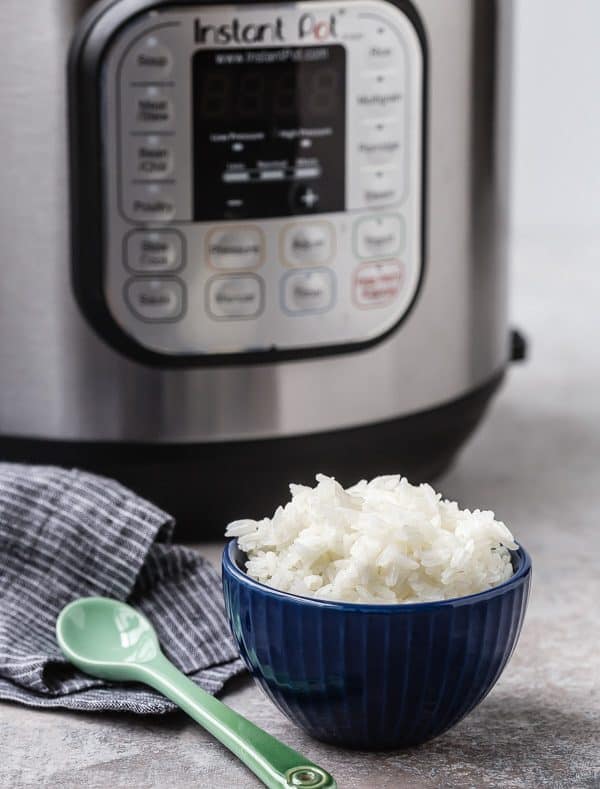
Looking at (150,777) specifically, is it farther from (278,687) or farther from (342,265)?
(342,265)

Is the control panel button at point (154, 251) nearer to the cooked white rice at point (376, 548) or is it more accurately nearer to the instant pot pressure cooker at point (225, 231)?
the instant pot pressure cooker at point (225, 231)

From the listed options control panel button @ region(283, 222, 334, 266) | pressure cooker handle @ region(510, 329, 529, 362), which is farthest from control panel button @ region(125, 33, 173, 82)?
pressure cooker handle @ region(510, 329, 529, 362)

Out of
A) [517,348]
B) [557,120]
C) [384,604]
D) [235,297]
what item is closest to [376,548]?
[384,604]

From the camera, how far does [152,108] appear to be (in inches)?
28.5

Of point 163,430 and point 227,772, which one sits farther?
point 163,430

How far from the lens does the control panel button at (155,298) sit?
75cm

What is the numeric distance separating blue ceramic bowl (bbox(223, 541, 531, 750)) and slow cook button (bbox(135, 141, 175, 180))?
9.8 inches

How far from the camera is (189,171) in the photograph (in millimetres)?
734

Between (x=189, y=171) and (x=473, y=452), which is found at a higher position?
(x=189, y=171)

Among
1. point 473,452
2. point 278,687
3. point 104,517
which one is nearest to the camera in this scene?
point 278,687

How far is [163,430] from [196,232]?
107 millimetres

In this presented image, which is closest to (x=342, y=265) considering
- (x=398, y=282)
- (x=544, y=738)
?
(x=398, y=282)

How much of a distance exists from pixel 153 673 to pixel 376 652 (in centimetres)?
13

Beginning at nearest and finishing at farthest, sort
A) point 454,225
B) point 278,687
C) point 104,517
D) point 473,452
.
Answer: point 278,687
point 104,517
point 454,225
point 473,452
